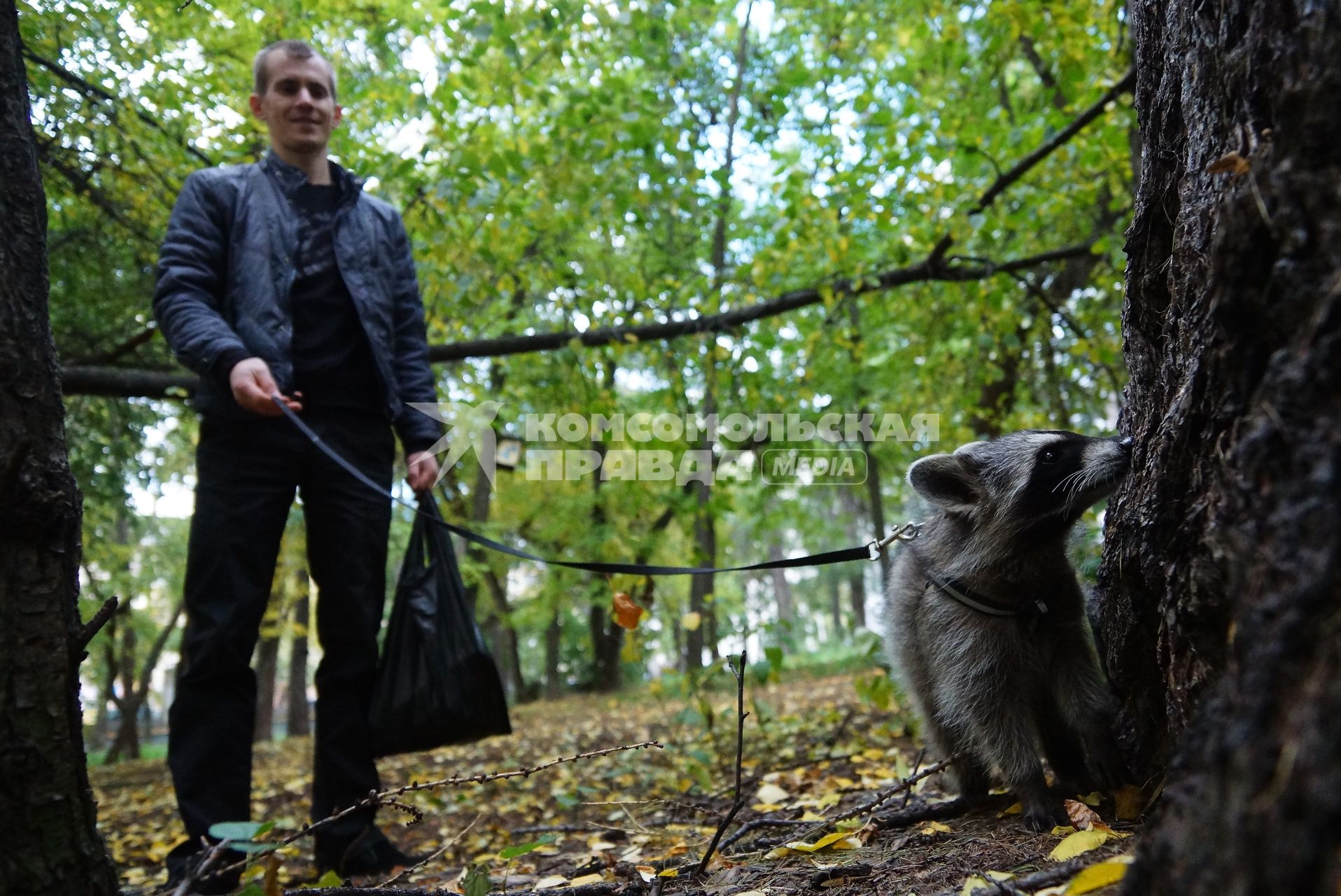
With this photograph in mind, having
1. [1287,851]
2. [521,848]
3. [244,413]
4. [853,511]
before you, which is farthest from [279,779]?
[853,511]

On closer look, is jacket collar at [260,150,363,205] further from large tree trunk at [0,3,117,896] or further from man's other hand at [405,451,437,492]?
large tree trunk at [0,3,117,896]

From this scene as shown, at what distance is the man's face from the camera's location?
12.7 feet

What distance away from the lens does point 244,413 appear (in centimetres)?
354

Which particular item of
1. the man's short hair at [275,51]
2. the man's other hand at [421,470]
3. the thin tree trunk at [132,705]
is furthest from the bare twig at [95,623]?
the thin tree trunk at [132,705]

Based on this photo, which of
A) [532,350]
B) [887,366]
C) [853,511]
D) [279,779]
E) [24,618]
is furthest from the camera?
[853,511]

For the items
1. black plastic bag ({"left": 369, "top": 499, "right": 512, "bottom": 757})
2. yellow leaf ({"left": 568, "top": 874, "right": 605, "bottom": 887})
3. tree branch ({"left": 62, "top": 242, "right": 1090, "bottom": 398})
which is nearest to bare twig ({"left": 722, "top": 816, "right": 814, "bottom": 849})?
yellow leaf ({"left": 568, "top": 874, "right": 605, "bottom": 887})

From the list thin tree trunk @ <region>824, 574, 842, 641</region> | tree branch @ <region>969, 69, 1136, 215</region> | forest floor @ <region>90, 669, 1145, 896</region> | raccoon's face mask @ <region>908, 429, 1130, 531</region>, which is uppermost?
tree branch @ <region>969, 69, 1136, 215</region>

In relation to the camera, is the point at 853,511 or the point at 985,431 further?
the point at 853,511

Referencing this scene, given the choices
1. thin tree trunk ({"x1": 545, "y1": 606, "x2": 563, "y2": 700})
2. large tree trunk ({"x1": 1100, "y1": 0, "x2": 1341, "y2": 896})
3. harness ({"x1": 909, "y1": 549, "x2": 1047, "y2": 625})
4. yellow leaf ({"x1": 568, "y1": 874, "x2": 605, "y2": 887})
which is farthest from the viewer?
thin tree trunk ({"x1": 545, "y1": 606, "x2": 563, "y2": 700})

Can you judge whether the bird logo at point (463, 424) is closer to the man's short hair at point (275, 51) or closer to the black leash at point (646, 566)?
the man's short hair at point (275, 51)

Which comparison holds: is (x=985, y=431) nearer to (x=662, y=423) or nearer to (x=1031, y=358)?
(x=1031, y=358)

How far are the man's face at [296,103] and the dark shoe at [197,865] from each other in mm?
2950

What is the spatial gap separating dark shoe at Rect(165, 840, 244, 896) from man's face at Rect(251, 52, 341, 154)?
2.95 meters

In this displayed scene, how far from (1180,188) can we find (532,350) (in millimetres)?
5734
